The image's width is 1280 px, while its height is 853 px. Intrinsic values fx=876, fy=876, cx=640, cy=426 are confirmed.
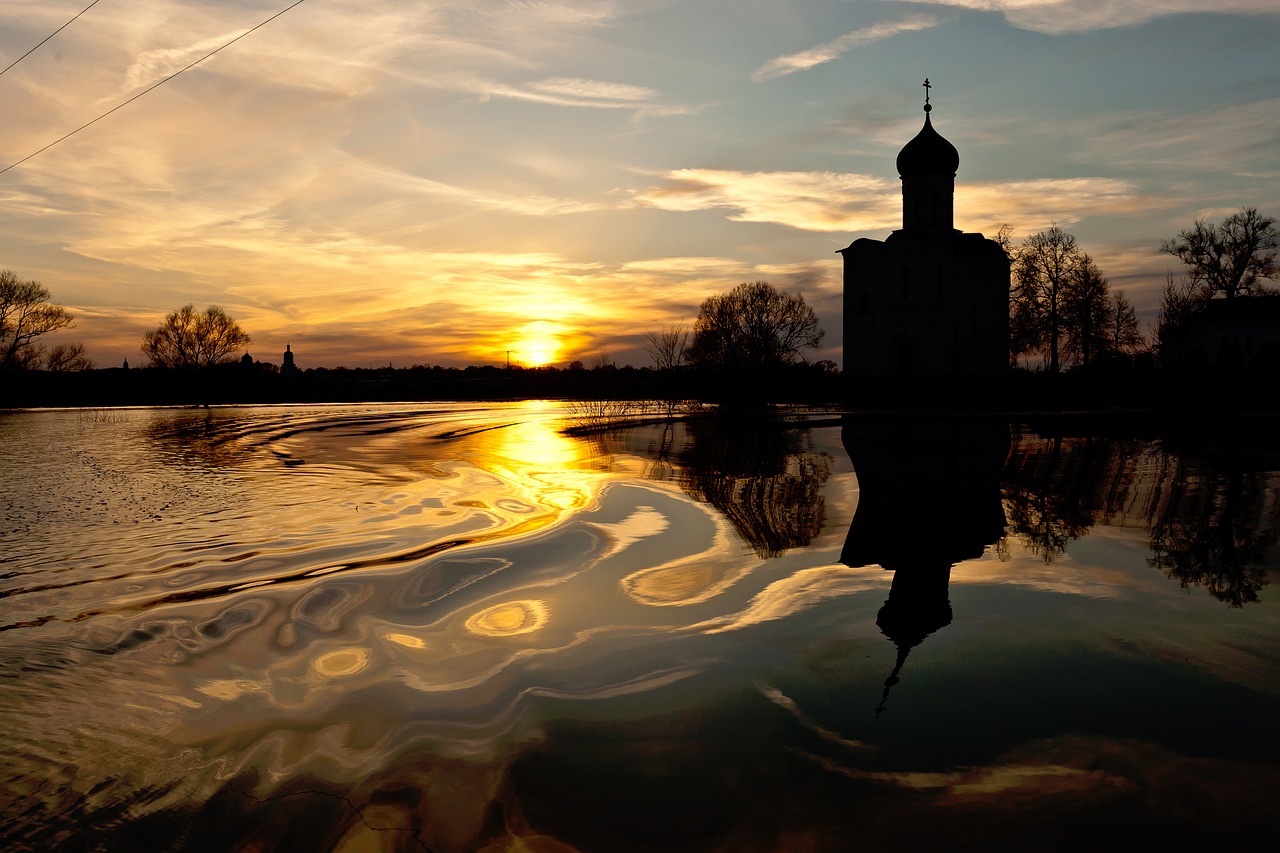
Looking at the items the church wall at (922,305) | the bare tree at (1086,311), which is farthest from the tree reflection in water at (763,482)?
the bare tree at (1086,311)

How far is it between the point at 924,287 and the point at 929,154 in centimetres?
746

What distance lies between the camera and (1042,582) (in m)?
7.79

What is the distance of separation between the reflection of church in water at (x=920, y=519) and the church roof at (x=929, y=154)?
33.0 meters

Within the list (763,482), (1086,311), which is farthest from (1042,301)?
(763,482)

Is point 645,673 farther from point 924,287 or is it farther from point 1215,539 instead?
point 924,287

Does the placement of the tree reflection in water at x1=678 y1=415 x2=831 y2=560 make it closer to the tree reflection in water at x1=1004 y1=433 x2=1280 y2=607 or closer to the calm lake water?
the calm lake water

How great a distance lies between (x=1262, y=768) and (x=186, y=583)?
314 inches

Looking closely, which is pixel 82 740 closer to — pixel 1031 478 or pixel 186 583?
pixel 186 583

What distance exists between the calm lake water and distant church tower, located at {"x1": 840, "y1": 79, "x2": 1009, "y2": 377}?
4057 centimetres

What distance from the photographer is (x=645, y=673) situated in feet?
18.5

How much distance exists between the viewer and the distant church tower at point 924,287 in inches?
1977

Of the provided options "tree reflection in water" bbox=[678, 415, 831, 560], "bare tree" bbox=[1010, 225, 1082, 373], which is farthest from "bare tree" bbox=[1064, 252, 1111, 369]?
"tree reflection in water" bbox=[678, 415, 831, 560]

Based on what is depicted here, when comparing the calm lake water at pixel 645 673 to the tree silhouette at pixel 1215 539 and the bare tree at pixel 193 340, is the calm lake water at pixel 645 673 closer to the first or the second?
the tree silhouette at pixel 1215 539

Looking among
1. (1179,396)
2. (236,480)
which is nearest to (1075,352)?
(1179,396)
